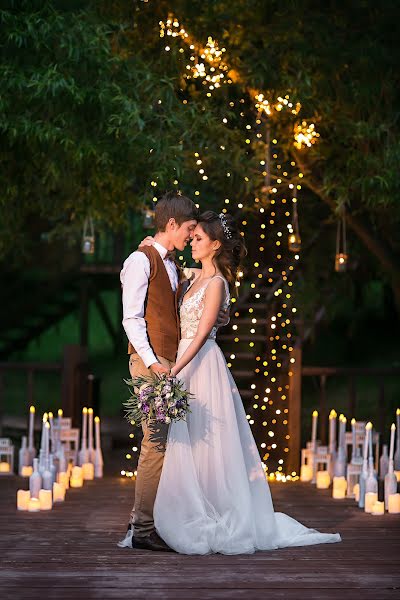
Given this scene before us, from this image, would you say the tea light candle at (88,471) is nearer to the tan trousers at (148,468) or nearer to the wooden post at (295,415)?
the wooden post at (295,415)

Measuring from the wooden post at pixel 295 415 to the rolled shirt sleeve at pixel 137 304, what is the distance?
4.08 meters

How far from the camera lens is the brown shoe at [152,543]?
629 centimetres

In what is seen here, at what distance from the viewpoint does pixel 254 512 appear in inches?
257

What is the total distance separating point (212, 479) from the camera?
6.47 m

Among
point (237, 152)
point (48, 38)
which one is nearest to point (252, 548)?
point (48, 38)

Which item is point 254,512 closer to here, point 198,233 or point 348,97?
point 198,233

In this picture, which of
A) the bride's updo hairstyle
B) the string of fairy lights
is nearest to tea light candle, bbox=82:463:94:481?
the string of fairy lights

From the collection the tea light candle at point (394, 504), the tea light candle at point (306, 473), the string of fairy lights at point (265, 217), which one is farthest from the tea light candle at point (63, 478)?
the tea light candle at point (394, 504)

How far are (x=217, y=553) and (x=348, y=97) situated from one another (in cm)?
524

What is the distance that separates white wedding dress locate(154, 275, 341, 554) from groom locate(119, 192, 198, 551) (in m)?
0.07

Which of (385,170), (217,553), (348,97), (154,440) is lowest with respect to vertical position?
(217,553)

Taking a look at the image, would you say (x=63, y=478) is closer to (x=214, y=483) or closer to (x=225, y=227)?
(x=214, y=483)

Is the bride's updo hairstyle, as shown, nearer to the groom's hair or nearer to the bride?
the bride

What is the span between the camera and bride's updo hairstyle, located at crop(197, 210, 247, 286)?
6586 millimetres
